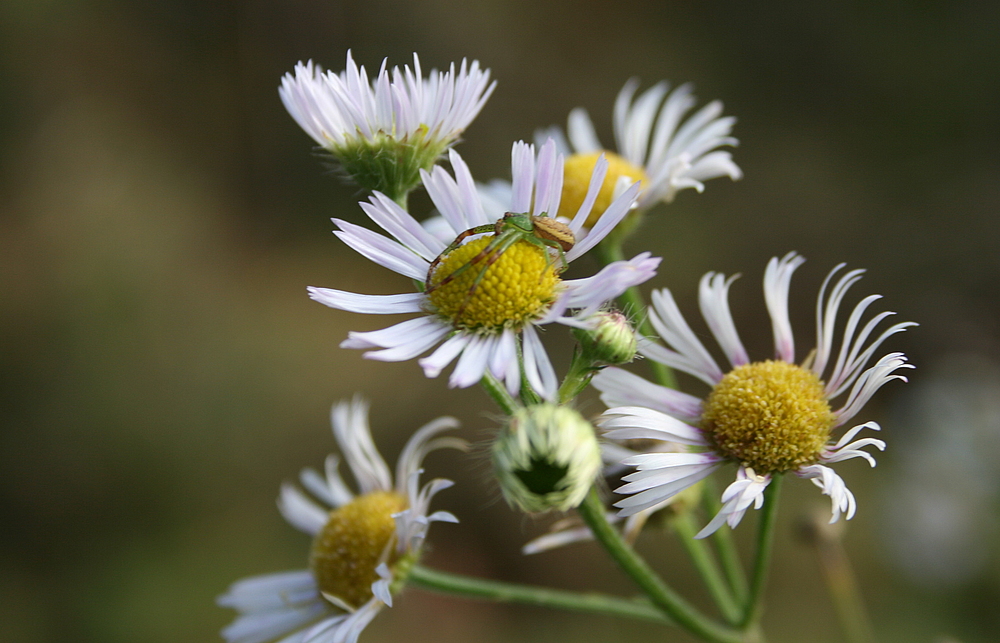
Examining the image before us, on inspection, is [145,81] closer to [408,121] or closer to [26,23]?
[26,23]

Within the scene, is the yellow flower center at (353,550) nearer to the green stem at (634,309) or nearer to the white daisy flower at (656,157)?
the green stem at (634,309)

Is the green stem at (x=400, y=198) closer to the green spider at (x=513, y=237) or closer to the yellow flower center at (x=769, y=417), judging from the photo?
the green spider at (x=513, y=237)

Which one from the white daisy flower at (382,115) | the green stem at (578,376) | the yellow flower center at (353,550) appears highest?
the white daisy flower at (382,115)

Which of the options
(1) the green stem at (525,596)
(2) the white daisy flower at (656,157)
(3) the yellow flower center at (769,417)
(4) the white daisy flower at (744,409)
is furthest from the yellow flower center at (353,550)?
(2) the white daisy flower at (656,157)

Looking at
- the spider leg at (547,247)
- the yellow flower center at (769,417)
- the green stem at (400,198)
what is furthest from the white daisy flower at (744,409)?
the green stem at (400,198)

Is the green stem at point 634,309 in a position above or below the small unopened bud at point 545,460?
above

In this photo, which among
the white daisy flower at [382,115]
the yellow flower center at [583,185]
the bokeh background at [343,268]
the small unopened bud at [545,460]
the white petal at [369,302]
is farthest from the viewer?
the bokeh background at [343,268]

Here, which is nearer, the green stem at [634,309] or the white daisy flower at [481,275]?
the white daisy flower at [481,275]

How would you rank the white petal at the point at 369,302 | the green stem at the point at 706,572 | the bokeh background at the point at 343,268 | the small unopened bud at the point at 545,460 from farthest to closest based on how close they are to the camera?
1. the bokeh background at the point at 343,268
2. the green stem at the point at 706,572
3. the white petal at the point at 369,302
4. the small unopened bud at the point at 545,460
